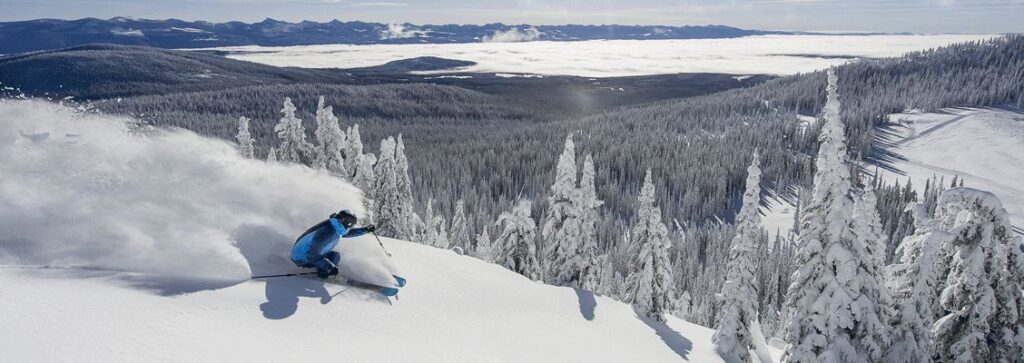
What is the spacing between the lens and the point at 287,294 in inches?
382

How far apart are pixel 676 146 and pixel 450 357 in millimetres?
136058

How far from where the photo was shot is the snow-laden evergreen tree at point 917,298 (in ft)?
50.6

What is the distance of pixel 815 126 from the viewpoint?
5468 inches

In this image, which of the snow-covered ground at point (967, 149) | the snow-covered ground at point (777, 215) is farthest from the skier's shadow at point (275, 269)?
the snow-covered ground at point (967, 149)

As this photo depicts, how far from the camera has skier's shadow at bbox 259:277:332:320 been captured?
896 cm

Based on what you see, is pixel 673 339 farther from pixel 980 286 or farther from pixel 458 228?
pixel 458 228

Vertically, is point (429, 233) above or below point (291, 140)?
below

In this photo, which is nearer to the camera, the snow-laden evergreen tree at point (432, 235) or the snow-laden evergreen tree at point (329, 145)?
the snow-laden evergreen tree at point (329, 145)

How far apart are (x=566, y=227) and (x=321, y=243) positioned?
51.9 ft

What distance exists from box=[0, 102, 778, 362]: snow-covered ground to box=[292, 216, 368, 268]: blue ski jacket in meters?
0.45

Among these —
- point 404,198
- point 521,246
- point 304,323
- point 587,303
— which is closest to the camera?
Result: point 304,323

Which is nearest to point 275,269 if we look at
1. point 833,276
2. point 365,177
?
point 833,276

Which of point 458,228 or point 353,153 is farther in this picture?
point 458,228

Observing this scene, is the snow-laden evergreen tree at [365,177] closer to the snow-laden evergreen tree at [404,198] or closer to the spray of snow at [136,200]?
the snow-laden evergreen tree at [404,198]
